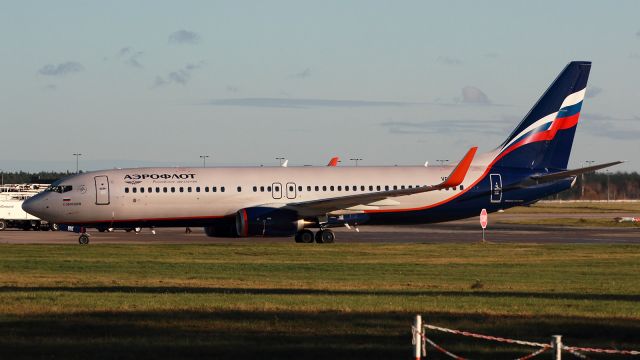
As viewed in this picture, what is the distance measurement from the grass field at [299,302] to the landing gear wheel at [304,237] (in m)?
10.3

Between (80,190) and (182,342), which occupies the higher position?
(80,190)

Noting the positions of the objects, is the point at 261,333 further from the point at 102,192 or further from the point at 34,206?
the point at 34,206

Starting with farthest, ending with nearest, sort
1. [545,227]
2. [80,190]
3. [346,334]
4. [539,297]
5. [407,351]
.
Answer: [545,227] → [80,190] → [539,297] → [346,334] → [407,351]

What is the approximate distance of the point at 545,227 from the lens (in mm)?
78562

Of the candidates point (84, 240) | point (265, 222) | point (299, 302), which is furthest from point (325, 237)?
point (299, 302)

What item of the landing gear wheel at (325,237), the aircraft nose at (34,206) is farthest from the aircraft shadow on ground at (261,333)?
the aircraft nose at (34,206)

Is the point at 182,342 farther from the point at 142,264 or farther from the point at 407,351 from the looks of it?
the point at 142,264

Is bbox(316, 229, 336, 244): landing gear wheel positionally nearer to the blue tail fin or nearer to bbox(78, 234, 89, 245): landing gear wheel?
the blue tail fin

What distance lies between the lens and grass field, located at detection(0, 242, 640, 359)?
18609mm

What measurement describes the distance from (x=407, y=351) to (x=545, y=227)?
62355 millimetres

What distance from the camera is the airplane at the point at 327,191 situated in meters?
55.2

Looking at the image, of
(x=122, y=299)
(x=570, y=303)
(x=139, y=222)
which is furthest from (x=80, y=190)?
(x=570, y=303)

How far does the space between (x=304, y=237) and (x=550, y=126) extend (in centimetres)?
1403

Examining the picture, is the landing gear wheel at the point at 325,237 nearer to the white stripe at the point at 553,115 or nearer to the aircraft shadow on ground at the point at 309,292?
the white stripe at the point at 553,115
